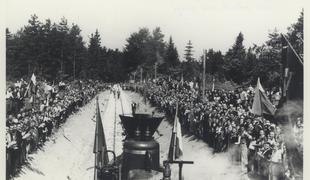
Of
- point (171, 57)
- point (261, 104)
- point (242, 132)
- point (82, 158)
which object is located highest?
point (171, 57)

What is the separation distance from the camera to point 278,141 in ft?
41.8

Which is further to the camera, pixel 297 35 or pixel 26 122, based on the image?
pixel 297 35

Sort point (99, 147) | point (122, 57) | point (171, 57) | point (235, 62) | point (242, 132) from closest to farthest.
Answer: point (99, 147) < point (242, 132) < point (235, 62) < point (171, 57) < point (122, 57)

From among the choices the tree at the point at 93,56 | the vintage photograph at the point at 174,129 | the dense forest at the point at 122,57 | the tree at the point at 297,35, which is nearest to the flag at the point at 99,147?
the vintage photograph at the point at 174,129

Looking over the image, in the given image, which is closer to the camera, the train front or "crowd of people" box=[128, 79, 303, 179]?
the train front

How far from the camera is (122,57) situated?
240ft

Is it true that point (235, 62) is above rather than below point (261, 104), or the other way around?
above

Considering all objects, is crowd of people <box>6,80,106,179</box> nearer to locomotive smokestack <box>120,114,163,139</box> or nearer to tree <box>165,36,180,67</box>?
locomotive smokestack <box>120,114,163,139</box>

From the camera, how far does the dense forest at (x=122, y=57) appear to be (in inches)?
1232

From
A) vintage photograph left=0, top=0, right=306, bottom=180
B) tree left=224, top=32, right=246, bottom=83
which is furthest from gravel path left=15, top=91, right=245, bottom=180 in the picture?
tree left=224, top=32, right=246, bottom=83

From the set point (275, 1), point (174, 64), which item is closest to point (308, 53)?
point (275, 1)

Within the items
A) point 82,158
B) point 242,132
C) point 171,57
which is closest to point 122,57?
point 171,57

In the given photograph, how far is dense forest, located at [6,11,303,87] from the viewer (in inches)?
1232

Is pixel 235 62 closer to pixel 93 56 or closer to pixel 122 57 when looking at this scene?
pixel 93 56
